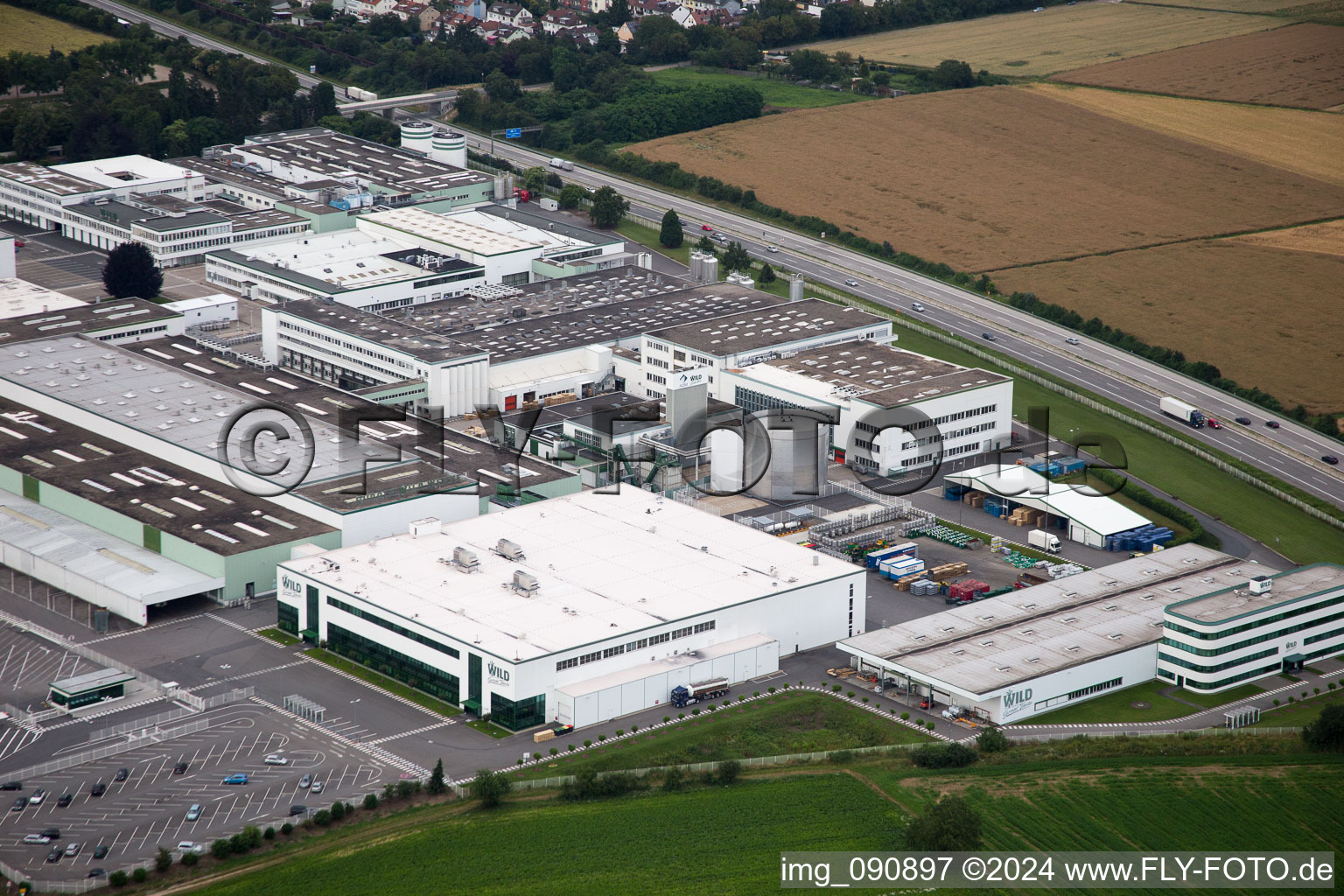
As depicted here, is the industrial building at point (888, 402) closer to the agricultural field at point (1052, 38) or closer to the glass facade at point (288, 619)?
the glass facade at point (288, 619)

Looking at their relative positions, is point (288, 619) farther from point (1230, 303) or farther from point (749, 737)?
point (1230, 303)

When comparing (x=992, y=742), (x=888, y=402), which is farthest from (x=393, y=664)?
(x=888, y=402)

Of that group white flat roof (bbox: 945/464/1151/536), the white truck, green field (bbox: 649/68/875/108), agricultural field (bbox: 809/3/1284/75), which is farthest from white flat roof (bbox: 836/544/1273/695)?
agricultural field (bbox: 809/3/1284/75)

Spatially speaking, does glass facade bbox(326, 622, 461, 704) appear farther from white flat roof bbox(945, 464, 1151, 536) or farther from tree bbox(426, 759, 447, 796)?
white flat roof bbox(945, 464, 1151, 536)

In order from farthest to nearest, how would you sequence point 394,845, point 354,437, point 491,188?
point 491,188
point 354,437
point 394,845

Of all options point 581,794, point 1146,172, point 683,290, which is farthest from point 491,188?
point 581,794

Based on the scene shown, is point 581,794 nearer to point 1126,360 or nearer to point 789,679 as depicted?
point 789,679

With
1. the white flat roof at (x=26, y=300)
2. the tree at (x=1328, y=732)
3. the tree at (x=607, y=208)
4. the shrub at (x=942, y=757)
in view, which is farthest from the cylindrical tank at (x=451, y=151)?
the tree at (x=1328, y=732)
